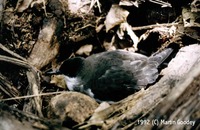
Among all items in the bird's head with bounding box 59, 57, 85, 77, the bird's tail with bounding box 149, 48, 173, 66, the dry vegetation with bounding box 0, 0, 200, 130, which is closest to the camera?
the dry vegetation with bounding box 0, 0, 200, 130

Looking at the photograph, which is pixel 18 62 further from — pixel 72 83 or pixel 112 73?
pixel 112 73

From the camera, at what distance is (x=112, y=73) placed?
3.75m

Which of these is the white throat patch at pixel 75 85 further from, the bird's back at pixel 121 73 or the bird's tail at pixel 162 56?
the bird's tail at pixel 162 56

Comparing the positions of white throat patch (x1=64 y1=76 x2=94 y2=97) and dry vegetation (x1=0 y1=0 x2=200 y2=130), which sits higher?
dry vegetation (x1=0 y1=0 x2=200 y2=130)

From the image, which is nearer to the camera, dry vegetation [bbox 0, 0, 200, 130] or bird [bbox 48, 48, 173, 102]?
dry vegetation [bbox 0, 0, 200, 130]

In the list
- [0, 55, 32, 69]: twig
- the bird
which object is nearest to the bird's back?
the bird

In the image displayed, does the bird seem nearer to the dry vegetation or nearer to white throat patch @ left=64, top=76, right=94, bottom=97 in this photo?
white throat patch @ left=64, top=76, right=94, bottom=97

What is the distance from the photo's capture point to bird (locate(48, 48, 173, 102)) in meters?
3.69

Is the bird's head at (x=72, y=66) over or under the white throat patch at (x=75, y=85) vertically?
over

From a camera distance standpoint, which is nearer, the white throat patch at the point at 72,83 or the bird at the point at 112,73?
the bird at the point at 112,73

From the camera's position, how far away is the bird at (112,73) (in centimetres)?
369

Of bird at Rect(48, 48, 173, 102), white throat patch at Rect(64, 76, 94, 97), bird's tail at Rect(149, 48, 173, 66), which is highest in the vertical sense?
bird's tail at Rect(149, 48, 173, 66)

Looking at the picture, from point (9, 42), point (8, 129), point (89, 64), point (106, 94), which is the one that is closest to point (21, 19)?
point (9, 42)

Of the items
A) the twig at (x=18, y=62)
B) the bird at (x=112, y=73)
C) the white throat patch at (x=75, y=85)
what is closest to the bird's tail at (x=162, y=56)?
the bird at (x=112, y=73)
